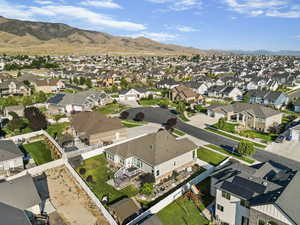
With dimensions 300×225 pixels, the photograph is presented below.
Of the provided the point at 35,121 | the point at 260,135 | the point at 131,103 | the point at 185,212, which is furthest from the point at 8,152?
the point at 131,103

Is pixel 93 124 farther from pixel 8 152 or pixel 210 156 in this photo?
pixel 210 156

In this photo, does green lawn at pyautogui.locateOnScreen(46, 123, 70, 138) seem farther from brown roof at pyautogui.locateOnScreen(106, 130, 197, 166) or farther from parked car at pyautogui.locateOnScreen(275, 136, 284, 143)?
parked car at pyautogui.locateOnScreen(275, 136, 284, 143)

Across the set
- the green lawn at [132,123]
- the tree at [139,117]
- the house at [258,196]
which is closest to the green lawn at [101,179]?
the house at [258,196]

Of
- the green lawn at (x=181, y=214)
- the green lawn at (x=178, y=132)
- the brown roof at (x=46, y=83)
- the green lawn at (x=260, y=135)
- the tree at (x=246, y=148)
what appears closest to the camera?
the green lawn at (x=181, y=214)

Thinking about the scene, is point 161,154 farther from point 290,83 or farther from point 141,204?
point 290,83

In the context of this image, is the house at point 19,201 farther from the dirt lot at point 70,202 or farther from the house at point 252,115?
the house at point 252,115
